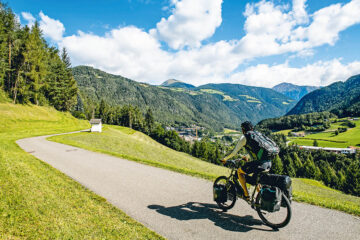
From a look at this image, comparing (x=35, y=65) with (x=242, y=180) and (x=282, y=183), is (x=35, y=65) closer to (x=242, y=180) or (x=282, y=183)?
(x=242, y=180)

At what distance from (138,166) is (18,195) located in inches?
286

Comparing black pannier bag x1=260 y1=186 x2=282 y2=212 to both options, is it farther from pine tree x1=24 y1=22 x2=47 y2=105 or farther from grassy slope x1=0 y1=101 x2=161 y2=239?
pine tree x1=24 y1=22 x2=47 y2=105

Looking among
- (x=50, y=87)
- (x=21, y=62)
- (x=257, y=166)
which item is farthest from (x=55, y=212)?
(x=50, y=87)

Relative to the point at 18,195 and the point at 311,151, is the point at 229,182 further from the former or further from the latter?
the point at 311,151

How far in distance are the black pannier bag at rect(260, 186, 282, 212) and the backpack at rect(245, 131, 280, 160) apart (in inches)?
34.2

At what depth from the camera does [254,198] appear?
605 cm

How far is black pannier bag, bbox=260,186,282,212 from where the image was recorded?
5145 millimetres

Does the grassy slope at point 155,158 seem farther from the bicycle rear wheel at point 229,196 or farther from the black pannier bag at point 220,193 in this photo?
the black pannier bag at point 220,193

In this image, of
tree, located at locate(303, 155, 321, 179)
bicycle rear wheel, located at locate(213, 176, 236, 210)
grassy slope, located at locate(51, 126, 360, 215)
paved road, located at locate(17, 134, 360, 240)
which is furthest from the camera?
tree, located at locate(303, 155, 321, 179)

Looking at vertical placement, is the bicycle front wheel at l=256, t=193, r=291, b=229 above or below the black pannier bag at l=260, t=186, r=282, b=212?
below

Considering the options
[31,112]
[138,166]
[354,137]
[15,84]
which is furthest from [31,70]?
[354,137]

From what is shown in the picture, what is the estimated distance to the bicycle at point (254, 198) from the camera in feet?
17.5

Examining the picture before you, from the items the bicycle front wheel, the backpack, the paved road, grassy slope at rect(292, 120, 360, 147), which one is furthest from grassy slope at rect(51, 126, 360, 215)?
grassy slope at rect(292, 120, 360, 147)

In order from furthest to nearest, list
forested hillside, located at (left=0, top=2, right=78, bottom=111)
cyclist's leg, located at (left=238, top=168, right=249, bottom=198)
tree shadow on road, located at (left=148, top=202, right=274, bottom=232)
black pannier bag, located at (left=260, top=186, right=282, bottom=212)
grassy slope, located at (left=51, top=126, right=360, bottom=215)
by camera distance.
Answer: forested hillside, located at (left=0, top=2, right=78, bottom=111)
grassy slope, located at (left=51, top=126, right=360, bottom=215)
cyclist's leg, located at (left=238, top=168, right=249, bottom=198)
tree shadow on road, located at (left=148, top=202, right=274, bottom=232)
black pannier bag, located at (left=260, top=186, right=282, bottom=212)
